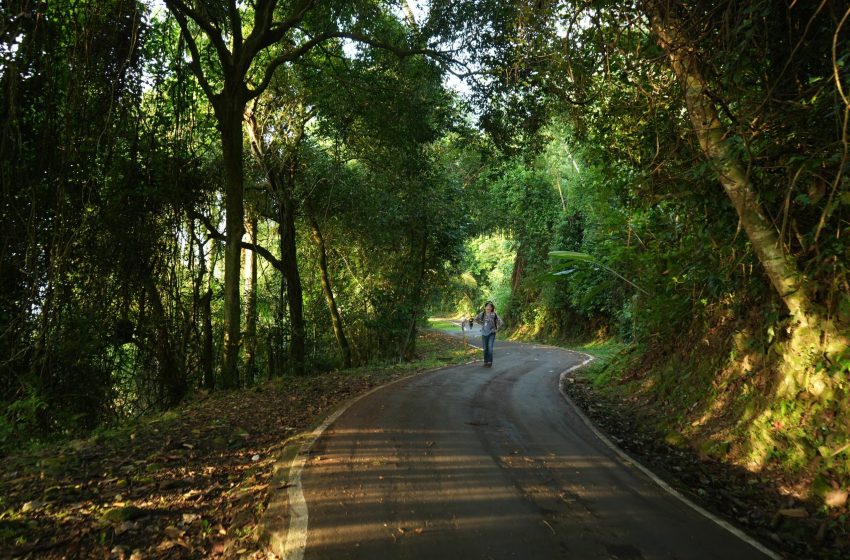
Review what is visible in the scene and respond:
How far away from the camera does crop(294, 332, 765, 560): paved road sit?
4.18 metres

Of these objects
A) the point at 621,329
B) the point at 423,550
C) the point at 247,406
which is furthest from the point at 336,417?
the point at 621,329

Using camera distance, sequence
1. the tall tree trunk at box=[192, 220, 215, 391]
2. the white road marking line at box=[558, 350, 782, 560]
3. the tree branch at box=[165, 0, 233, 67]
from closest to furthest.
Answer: the white road marking line at box=[558, 350, 782, 560] → the tree branch at box=[165, 0, 233, 67] → the tall tree trunk at box=[192, 220, 215, 391]

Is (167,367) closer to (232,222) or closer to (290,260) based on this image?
Result: (232,222)

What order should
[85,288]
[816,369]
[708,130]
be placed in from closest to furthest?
[816,369], [708,130], [85,288]

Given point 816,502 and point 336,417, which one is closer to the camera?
point 816,502

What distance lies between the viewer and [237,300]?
11781mm

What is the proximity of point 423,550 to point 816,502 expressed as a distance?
4.13 metres

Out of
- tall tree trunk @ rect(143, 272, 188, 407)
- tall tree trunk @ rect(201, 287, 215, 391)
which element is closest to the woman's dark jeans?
tall tree trunk @ rect(201, 287, 215, 391)

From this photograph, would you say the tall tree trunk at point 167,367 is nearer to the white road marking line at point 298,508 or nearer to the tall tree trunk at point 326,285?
the white road marking line at point 298,508

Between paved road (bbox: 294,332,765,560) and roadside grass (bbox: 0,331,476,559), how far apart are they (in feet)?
2.26

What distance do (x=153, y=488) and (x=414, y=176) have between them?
13.3 metres

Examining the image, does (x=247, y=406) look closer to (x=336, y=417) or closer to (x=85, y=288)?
(x=336, y=417)

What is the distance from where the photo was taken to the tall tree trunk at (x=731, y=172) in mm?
6273

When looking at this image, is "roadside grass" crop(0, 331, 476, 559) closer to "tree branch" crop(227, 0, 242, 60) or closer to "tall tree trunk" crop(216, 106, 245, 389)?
"tall tree trunk" crop(216, 106, 245, 389)
